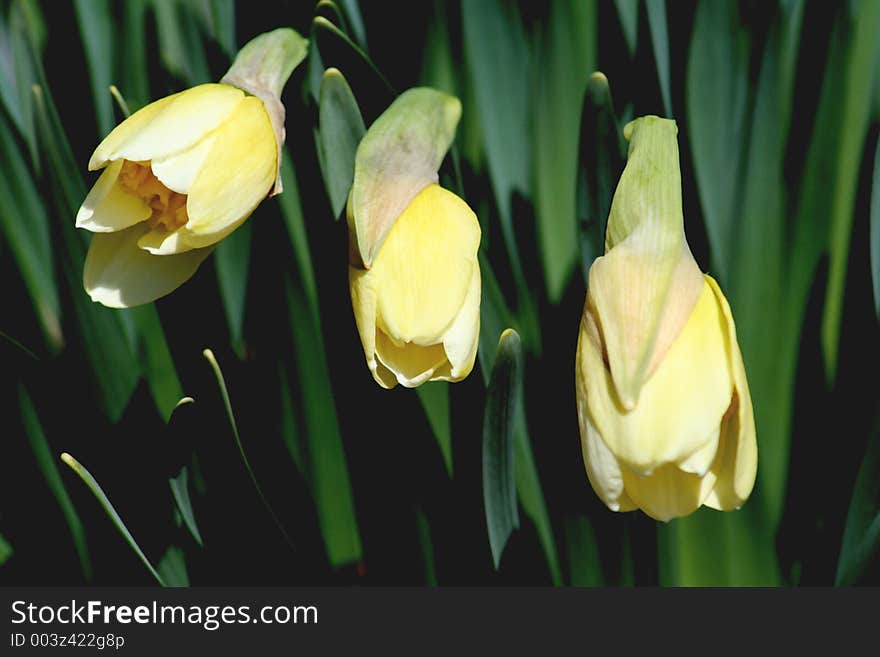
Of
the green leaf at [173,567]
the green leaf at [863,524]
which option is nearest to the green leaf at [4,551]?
the green leaf at [173,567]

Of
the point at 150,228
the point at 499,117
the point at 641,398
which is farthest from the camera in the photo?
the point at 499,117

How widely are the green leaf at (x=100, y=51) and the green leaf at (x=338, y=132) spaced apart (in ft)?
1.09

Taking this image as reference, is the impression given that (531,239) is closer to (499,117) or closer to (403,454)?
(499,117)

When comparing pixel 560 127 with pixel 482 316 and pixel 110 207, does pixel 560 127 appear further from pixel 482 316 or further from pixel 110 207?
pixel 110 207

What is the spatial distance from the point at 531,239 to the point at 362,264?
33 cm

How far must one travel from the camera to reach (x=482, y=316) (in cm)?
84

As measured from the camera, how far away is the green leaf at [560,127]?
929 millimetres

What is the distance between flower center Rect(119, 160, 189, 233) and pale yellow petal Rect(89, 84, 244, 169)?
45 millimetres

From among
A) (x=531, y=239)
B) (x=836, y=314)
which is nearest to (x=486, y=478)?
(x=531, y=239)

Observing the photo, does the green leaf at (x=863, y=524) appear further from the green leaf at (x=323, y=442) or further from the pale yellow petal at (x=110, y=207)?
the pale yellow petal at (x=110, y=207)

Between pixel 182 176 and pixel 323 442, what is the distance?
38 cm

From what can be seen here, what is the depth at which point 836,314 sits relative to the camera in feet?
3.17

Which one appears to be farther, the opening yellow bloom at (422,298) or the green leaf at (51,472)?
the green leaf at (51,472)

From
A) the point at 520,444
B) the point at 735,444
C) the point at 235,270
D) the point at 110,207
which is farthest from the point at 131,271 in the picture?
the point at 735,444
